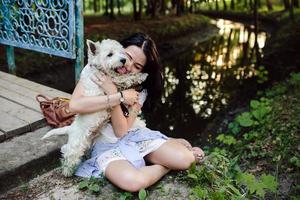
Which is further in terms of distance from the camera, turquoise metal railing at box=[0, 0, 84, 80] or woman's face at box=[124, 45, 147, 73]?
turquoise metal railing at box=[0, 0, 84, 80]

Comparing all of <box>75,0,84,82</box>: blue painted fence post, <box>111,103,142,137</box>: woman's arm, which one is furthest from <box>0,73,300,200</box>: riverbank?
<box>75,0,84,82</box>: blue painted fence post

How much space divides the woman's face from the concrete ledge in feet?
3.82

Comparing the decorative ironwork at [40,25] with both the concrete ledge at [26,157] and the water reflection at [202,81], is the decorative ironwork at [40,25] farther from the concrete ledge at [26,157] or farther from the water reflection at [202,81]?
the water reflection at [202,81]

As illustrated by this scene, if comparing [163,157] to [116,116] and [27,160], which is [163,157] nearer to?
[116,116]

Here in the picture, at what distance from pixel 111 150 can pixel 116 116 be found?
1.08 feet

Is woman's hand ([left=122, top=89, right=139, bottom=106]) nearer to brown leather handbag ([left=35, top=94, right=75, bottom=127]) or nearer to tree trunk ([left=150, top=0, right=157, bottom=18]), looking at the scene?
brown leather handbag ([left=35, top=94, right=75, bottom=127])

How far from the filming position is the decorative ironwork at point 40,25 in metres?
4.92

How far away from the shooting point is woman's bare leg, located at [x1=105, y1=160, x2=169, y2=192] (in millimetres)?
3172

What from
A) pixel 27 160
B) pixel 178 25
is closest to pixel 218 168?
pixel 27 160

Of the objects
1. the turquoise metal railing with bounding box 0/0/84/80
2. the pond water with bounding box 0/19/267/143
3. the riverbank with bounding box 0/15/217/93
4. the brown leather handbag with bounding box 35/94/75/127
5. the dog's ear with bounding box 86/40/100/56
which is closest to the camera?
the dog's ear with bounding box 86/40/100/56

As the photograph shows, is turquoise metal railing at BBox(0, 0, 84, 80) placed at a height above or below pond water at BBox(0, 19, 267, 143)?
above

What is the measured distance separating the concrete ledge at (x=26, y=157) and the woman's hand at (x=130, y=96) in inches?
39.1

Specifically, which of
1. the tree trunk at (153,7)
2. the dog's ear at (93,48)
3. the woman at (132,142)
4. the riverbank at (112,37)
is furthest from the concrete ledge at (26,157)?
the tree trunk at (153,7)

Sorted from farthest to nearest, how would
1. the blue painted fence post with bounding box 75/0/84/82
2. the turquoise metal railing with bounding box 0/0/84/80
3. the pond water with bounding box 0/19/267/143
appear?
the pond water with bounding box 0/19/267/143 → the turquoise metal railing with bounding box 0/0/84/80 → the blue painted fence post with bounding box 75/0/84/82
